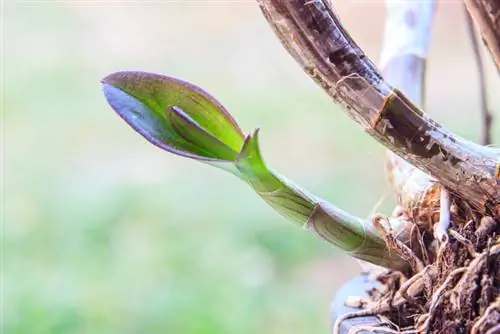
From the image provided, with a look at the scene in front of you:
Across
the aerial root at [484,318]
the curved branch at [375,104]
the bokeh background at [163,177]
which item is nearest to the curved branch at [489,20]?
the curved branch at [375,104]

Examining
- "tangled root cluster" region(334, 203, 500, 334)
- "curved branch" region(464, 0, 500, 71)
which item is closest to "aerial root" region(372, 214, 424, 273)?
"tangled root cluster" region(334, 203, 500, 334)

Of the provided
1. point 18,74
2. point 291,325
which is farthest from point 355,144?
point 18,74

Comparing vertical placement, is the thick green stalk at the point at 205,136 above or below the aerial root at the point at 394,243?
above

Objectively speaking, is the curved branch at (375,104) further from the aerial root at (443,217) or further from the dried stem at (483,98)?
the dried stem at (483,98)

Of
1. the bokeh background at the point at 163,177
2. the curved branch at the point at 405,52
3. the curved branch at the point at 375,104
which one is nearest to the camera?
the curved branch at the point at 375,104

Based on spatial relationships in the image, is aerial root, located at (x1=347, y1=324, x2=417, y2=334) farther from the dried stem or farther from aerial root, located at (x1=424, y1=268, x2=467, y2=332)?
the dried stem

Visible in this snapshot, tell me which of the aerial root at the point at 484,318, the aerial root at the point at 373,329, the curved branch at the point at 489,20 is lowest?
the aerial root at the point at 373,329

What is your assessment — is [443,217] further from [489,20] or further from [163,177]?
[163,177]
